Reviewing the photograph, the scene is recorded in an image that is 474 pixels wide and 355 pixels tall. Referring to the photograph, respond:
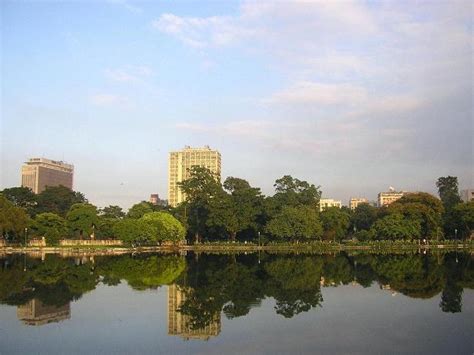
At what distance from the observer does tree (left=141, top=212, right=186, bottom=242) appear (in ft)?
194

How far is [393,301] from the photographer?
19.4m

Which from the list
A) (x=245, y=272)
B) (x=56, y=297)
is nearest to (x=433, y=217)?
(x=245, y=272)

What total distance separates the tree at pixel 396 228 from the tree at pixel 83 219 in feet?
120

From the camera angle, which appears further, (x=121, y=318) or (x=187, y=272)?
(x=187, y=272)

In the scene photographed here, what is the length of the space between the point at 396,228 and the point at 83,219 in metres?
39.9

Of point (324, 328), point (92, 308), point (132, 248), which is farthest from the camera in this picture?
point (132, 248)

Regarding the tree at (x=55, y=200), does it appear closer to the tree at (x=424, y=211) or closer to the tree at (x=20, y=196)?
the tree at (x=20, y=196)

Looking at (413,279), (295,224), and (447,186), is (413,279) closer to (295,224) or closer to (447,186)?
(295,224)

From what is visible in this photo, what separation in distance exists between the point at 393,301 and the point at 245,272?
42.5 feet

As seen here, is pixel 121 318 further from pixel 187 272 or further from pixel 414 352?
pixel 187 272

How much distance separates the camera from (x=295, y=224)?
2434 inches

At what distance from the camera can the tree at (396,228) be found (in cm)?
6186

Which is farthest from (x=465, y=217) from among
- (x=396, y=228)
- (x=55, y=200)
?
(x=55, y=200)

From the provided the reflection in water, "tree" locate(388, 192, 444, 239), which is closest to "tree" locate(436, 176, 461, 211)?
"tree" locate(388, 192, 444, 239)
